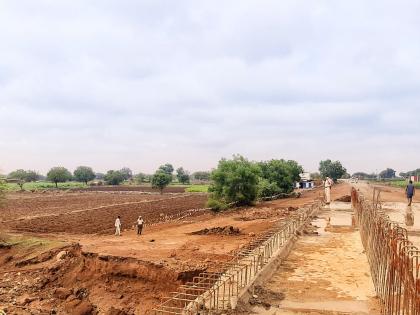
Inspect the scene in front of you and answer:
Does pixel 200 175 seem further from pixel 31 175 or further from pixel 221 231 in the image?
pixel 221 231

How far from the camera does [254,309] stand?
903 centimetres

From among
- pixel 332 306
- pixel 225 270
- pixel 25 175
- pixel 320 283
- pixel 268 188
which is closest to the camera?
pixel 332 306

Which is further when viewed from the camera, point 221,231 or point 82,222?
point 82,222

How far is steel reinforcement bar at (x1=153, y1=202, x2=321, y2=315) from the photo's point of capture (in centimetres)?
866

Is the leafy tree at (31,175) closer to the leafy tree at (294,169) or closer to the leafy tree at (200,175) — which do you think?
the leafy tree at (200,175)

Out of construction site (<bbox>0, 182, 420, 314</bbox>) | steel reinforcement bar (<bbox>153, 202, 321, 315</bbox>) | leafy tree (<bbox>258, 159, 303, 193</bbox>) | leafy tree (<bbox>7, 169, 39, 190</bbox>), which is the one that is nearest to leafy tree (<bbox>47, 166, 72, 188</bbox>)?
leafy tree (<bbox>7, 169, 39, 190</bbox>)

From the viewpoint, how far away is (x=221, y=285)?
31.4 feet

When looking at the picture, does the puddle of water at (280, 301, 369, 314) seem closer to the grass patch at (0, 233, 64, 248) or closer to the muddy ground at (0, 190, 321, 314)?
the muddy ground at (0, 190, 321, 314)

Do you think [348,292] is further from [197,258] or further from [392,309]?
[197,258]

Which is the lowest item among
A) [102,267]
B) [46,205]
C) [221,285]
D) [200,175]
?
[102,267]

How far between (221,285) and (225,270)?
10.3ft

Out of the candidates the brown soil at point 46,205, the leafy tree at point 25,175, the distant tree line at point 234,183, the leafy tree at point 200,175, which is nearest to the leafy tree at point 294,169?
the distant tree line at point 234,183

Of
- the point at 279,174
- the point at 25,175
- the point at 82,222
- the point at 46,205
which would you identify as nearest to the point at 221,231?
the point at 82,222

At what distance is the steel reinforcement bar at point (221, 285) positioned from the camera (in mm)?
8664
